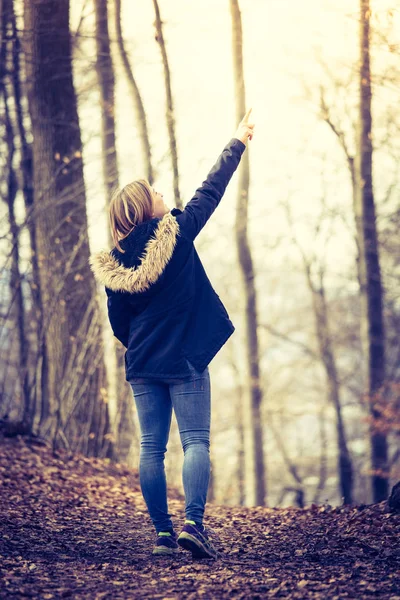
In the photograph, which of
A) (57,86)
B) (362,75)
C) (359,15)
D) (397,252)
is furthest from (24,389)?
(397,252)

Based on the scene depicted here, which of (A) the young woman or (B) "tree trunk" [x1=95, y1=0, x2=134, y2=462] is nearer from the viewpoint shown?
(A) the young woman

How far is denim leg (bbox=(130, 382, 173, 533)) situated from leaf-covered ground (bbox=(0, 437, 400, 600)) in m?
0.27

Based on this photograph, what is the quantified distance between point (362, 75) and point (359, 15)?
2.56 m

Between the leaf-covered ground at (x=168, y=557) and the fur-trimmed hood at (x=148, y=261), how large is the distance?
144 centimetres

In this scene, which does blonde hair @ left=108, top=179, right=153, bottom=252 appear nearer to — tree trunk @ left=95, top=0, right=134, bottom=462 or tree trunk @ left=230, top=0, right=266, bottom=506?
tree trunk @ left=95, top=0, right=134, bottom=462

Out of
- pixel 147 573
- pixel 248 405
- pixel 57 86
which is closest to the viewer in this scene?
pixel 147 573

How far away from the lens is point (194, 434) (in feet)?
13.1

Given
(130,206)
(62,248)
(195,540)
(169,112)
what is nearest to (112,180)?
(62,248)

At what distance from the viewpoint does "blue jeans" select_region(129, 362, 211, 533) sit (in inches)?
155

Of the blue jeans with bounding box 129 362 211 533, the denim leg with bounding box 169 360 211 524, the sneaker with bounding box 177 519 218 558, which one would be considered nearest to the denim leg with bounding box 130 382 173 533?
the blue jeans with bounding box 129 362 211 533

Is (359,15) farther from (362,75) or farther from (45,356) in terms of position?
(45,356)

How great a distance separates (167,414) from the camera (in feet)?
13.5

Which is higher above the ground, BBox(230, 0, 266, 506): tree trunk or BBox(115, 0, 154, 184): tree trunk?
BBox(115, 0, 154, 184): tree trunk

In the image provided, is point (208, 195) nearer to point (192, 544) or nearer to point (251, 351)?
point (192, 544)
